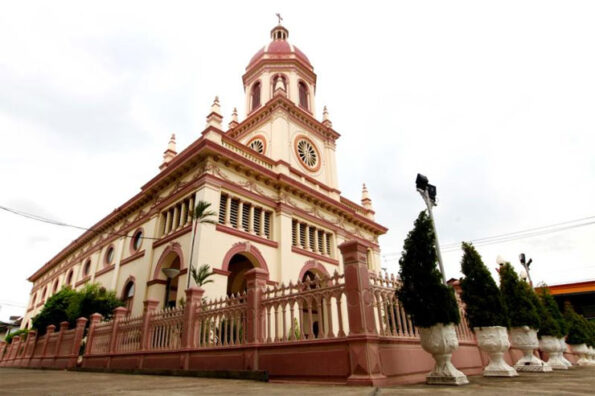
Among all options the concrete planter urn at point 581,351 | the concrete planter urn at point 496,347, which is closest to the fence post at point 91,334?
the concrete planter urn at point 496,347

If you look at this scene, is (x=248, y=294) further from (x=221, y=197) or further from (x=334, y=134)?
(x=334, y=134)

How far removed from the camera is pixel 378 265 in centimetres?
2305

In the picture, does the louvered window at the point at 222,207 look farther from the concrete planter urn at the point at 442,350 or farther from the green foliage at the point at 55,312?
the concrete planter urn at the point at 442,350

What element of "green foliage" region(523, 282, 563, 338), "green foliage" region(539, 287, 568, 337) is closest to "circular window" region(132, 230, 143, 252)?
"green foliage" region(523, 282, 563, 338)

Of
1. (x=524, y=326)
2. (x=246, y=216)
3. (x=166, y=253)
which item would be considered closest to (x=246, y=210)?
(x=246, y=216)

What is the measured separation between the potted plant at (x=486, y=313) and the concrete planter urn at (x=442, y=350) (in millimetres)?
1919

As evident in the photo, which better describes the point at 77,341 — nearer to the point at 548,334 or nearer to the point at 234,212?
the point at 234,212

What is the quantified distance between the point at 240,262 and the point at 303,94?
46.4 ft

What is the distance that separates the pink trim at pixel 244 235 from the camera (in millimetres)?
14977

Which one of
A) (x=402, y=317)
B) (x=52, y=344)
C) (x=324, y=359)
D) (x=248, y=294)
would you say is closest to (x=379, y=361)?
(x=324, y=359)

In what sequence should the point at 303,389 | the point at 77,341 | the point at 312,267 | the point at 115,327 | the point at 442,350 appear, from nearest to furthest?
the point at 303,389
the point at 442,350
the point at 115,327
the point at 77,341
the point at 312,267

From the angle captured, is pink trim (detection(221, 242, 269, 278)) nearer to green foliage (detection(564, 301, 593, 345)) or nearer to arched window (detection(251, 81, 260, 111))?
arched window (detection(251, 81, 260, 111))

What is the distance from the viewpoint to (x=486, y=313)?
24.8ft

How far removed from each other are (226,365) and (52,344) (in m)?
15.2
